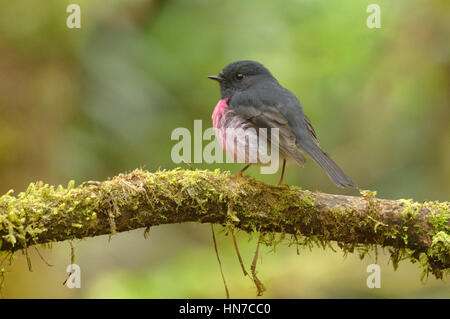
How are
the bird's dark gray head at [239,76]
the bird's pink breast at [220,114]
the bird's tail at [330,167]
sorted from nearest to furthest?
the bird's tail at [330,167] < the bird's pink breast at [220,114] < the bird's dark gray head at [239,76]

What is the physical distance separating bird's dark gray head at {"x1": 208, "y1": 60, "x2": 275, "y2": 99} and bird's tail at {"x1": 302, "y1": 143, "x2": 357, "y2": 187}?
3.09 feet

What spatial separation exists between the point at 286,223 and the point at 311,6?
357 centimetres

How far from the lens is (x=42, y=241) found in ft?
9.26

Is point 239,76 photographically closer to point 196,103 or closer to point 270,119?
point 270,119

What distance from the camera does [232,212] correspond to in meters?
3.15

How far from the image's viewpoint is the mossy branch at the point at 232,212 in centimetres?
285

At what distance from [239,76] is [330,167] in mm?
1408

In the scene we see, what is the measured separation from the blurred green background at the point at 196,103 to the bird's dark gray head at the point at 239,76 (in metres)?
1.36

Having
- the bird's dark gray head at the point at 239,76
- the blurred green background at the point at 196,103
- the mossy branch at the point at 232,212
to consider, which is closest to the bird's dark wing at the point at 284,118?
the bird's dark gray head at the point at 239,76

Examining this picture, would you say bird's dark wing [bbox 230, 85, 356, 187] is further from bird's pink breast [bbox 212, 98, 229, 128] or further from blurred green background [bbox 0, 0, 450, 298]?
blurred green background [bbox 0, 0, 450, 298]

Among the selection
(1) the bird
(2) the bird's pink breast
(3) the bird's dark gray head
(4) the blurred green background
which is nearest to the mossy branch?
(1) the bird

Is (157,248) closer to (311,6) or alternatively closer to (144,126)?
(144,126)

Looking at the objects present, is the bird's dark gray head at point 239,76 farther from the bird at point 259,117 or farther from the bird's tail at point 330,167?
the bird's tail at point 330,167

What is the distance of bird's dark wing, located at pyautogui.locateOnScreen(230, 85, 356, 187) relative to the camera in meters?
3.65
